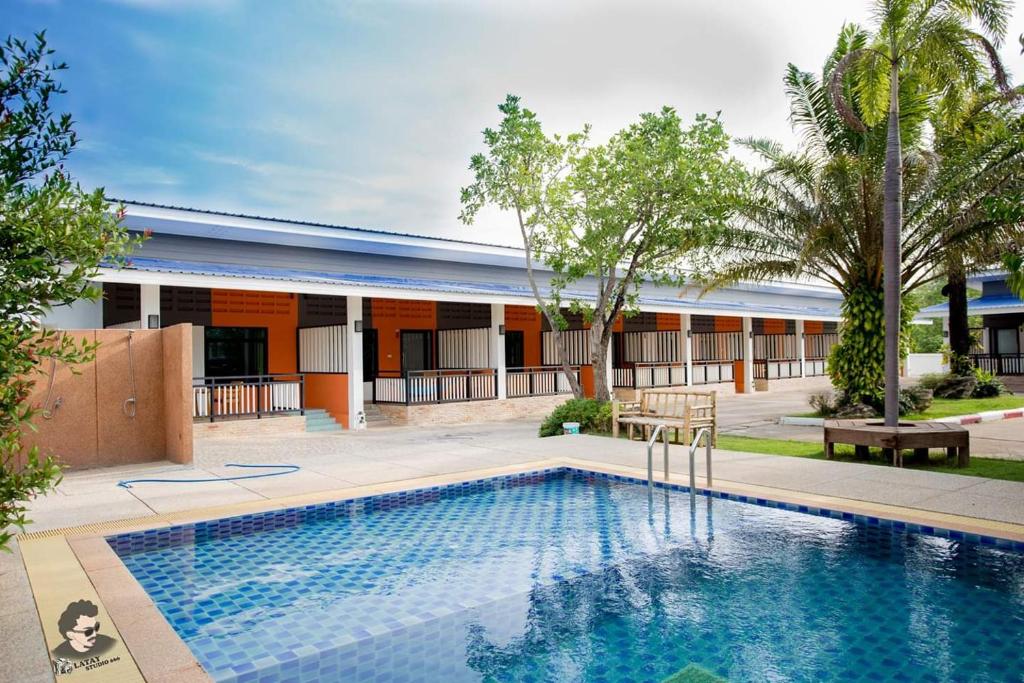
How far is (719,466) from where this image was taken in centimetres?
888

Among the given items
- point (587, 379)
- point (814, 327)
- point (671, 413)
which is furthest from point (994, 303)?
point (671, 413)

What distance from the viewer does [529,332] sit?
22.5 m

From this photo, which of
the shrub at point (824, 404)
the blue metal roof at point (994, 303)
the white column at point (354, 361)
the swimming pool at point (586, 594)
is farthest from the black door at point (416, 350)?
the blue metal roof at point (994, 303)

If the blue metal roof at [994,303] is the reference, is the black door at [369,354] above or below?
below

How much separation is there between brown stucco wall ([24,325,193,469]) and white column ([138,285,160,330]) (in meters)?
2.49

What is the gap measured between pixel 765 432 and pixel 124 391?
34.9 feet

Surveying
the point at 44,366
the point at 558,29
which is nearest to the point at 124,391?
the point at 44,366

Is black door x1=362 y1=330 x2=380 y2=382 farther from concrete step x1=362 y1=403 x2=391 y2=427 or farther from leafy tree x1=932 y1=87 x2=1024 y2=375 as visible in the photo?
leafy tree x1=932 y1=87 x2=1024 y2=375

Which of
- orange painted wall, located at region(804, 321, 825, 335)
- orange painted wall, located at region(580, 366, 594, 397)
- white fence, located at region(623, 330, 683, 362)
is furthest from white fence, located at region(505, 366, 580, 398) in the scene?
orange painted wall, located at region(804, 321, 825, 335)

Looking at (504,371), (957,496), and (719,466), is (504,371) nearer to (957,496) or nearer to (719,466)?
(719,466)

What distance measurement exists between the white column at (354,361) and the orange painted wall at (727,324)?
55.0 ft

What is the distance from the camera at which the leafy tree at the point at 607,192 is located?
12547 mm

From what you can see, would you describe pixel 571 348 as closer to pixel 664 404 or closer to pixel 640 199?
pixel 640 199

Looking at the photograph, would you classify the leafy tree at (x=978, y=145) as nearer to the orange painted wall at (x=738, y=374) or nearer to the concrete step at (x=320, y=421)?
the orange painted wall at (x=738, y=374)
